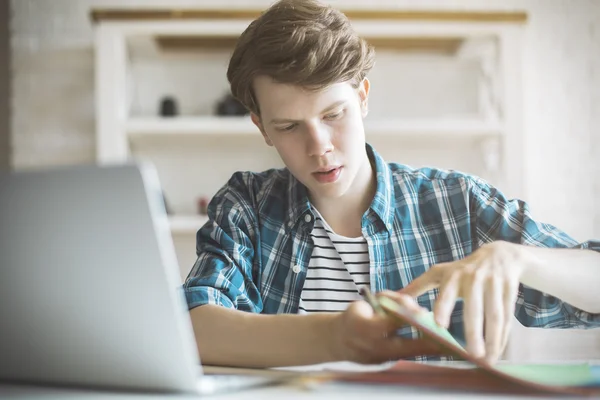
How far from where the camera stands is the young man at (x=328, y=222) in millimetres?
935

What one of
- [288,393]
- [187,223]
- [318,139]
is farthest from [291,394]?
[187,223]

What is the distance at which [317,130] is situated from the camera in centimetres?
111

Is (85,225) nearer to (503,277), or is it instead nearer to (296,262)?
(503,277)

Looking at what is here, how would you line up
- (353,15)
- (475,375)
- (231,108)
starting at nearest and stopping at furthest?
(475,375) < (353,15) < (231,108)

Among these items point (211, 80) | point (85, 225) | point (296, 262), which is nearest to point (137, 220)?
point (85, 225)

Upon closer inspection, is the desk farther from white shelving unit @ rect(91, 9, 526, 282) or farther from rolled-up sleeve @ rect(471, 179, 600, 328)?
white shelving unit @ rect(91, 9, 526, 282)

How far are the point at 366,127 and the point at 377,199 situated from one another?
125cm

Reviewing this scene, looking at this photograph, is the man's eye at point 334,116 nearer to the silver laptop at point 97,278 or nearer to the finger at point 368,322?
the finger at point 368,322

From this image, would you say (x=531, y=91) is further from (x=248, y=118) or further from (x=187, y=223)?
(x=187, y=223)

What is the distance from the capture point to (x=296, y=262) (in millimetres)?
1252

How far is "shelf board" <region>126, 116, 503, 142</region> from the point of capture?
244 centimetres

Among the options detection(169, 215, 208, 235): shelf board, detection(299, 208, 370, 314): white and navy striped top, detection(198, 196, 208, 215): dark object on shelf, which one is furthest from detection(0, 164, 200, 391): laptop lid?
detection(198, 196, 208, 215): dark object on shelf

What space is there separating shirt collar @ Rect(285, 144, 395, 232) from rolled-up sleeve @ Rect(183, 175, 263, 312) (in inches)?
3.3

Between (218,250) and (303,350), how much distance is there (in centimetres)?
47
